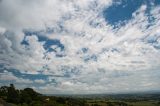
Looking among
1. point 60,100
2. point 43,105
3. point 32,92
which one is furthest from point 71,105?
point 43,105

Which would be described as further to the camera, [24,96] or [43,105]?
[24,96]

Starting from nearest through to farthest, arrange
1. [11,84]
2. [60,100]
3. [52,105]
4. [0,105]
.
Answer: [0,105] → [52,105] → [11,84] → [60,100]

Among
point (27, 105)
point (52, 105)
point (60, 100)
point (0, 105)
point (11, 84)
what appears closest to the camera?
point (0, 105)

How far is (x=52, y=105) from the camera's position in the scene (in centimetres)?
11081

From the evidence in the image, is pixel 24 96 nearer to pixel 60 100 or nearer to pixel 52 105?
pixel 52 105

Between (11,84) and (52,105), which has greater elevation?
(11,84)

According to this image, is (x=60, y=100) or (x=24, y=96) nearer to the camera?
(x=24, y=96)

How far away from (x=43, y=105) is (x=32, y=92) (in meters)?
29.5

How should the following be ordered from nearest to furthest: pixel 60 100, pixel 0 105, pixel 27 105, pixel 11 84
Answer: pixel 0 105, pixel 27 105, pixel 11 84, pixel 60 100

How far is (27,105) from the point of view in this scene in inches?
3954

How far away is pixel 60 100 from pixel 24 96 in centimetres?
3035

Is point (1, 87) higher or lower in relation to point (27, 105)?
higher

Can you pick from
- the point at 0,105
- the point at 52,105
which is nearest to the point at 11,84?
the point at 52,105

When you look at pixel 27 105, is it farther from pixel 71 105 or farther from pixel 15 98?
pixel 71 105
